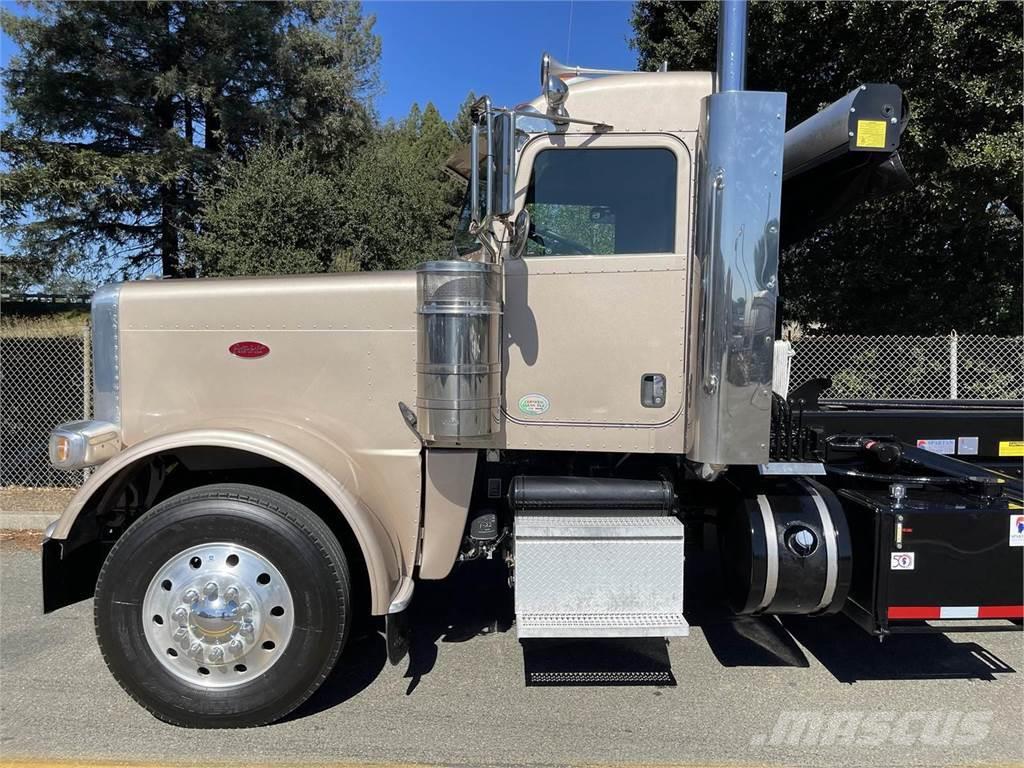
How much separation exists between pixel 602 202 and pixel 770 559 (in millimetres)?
1797

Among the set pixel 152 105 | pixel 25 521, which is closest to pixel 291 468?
pixel 25 521

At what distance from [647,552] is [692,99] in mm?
2006

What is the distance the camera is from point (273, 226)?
1092 cm

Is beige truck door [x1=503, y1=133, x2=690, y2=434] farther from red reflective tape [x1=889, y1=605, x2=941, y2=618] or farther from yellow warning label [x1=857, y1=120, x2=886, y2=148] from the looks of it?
red reflective tape [x1=889, y1=605, x2=941, y2=618]

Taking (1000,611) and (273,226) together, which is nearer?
(1000,611)

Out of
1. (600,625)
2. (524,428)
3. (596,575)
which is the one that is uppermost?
(524,428)

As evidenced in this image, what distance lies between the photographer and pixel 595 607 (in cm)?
319

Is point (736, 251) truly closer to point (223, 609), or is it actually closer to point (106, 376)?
point (223, 609)

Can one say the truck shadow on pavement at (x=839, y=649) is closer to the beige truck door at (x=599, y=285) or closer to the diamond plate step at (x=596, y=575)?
the diamond plate step at (x=596, y=575)

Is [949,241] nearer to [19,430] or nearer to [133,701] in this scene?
[133,701]

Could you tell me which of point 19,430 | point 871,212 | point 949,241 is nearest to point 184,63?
point 19,430

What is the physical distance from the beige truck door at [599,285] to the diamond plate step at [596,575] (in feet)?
1.71

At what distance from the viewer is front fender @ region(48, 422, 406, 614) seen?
120 inches

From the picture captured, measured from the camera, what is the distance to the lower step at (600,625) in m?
3.06
